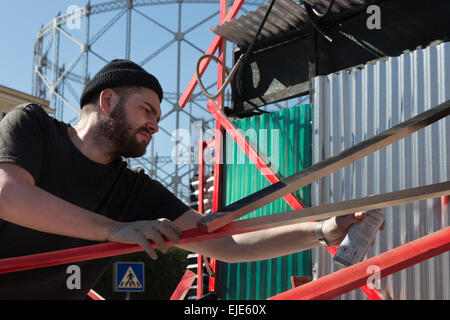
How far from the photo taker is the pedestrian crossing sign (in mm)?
8531

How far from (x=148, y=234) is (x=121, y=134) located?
83 cm

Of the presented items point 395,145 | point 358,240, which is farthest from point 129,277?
point 358,240

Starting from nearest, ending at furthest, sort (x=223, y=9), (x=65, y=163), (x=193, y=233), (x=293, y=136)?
1. (x=193, y=233)
2. (x=65, y=163)
3. (x=293, y=136)
4. (x=223, y=9)

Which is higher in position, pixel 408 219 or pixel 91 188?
pixel 408 219

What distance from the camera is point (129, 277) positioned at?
28.2 ft

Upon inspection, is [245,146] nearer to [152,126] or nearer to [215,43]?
[215,43]

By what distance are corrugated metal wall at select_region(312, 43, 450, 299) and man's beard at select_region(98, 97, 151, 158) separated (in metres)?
2.55

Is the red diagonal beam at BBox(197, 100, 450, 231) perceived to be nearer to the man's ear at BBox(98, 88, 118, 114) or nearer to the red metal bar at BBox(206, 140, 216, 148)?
the man's ear at BBox(98, 88, 118, 114)
